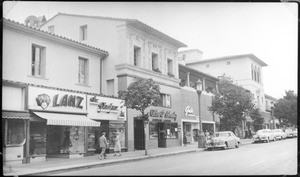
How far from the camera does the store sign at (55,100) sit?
710 inches

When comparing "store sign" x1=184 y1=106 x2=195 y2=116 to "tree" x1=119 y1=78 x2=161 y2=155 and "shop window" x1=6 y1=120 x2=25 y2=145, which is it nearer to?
"tree" x1=119 y1=78 x2=161 y2=155

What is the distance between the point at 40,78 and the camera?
20.7 m

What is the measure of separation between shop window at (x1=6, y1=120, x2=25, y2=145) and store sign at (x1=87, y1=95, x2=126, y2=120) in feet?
18.1

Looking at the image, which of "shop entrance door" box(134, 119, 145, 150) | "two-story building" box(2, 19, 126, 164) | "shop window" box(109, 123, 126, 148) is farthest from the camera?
"shop entrance door" box(134, 119, 145, 150)

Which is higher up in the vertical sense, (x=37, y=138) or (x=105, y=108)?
(x=105, y=108)

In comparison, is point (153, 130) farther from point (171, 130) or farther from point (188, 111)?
point (188, 111)

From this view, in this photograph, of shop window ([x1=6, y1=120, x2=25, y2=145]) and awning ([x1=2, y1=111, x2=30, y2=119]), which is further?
shop window ([x1=6, y1=120, x2=25, y2=145])

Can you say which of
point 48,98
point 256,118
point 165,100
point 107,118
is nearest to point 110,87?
point 107,118

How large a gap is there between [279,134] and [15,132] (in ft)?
98.2

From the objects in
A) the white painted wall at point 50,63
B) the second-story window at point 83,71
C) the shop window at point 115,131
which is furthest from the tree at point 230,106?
the second-story window at point 83,71

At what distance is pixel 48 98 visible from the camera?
18938mm

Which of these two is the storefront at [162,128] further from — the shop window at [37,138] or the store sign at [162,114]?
the shop window at [37,138]

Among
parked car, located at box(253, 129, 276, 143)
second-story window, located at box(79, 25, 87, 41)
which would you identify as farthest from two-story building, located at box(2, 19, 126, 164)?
parked car, located at box(253, 129, 276, 143)

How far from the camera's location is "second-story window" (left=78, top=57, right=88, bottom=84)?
2403 cm
